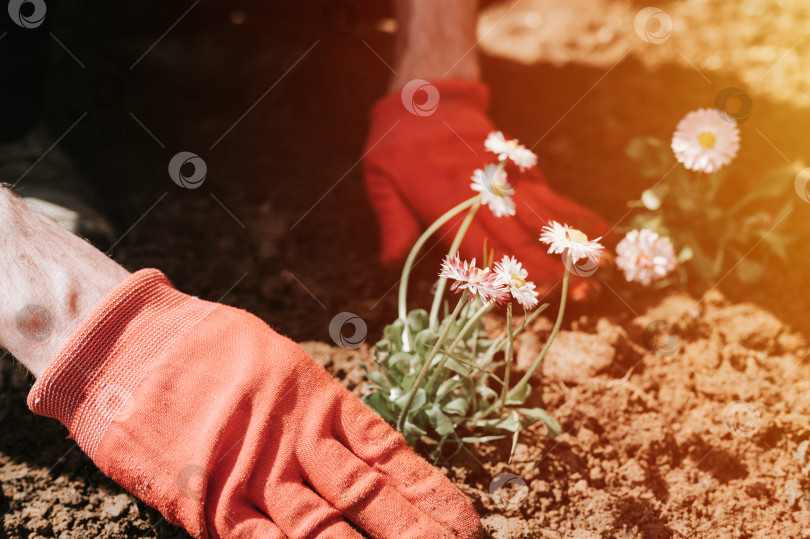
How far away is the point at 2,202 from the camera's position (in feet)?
4.72

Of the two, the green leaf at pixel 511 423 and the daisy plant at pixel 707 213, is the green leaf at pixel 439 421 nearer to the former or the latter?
the green leaf at pixel 511 423

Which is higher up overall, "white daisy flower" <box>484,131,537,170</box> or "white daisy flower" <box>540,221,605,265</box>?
"white daisy flower" <box>484,131,537,170</box>

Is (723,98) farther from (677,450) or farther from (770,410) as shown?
(677,450)

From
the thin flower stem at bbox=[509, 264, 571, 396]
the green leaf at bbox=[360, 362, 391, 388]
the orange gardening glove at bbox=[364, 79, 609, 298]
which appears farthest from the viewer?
the orange gardening glove at bbox=[364, 79, 609, 298]

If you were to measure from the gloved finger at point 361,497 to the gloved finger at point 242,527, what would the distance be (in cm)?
12

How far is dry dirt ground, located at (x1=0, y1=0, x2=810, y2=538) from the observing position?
1.42m

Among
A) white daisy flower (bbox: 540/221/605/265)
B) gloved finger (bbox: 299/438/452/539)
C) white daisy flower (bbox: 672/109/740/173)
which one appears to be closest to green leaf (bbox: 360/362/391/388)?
gloved finger (bbox: 299/438/452/539)

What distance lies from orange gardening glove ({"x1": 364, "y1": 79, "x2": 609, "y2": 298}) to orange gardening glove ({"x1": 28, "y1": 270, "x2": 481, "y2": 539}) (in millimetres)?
728

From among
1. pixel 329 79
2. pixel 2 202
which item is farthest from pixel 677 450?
pixel 329 79

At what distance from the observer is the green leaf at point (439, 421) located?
1330 mm

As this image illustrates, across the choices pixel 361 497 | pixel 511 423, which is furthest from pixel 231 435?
pixel 511 423

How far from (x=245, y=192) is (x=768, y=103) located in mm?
2037

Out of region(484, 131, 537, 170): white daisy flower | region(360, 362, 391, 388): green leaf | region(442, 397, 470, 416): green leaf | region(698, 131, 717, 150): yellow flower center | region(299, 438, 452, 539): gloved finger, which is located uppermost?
region(698, 131, 717, 150): yellow flower center

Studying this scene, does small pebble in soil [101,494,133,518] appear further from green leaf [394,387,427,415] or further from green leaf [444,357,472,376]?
green leaf [444,357,472,376]
